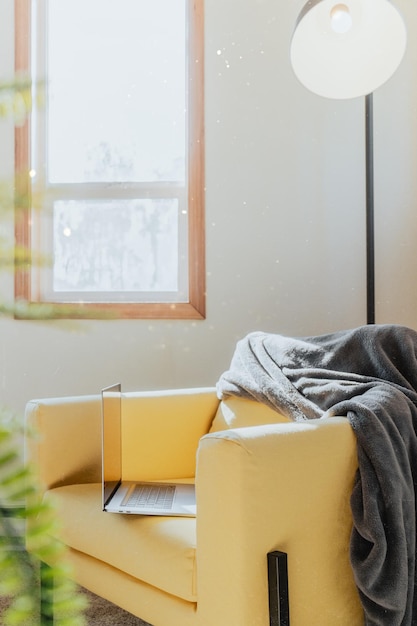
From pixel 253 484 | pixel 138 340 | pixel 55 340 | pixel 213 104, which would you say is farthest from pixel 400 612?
pixel 213 104

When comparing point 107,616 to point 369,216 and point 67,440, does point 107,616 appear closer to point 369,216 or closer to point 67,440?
point 67,440

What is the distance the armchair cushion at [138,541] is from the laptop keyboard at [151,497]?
57 mm

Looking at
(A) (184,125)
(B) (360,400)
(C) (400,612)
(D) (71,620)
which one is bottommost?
(C) (400,612)

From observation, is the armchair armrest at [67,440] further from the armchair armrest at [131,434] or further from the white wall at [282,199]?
the white wall at [282,199]

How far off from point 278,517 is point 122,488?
23.9 inches

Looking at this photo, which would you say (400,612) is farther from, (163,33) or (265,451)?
(163,33)

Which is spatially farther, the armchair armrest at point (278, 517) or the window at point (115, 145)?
the window at point (115, 145)

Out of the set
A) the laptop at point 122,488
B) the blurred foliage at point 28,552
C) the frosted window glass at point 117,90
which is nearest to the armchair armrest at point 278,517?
the laptop at point 122,488

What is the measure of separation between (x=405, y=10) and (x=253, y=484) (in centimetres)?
197

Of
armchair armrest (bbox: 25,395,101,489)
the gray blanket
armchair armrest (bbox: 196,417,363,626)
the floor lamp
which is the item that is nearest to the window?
the floor lamp

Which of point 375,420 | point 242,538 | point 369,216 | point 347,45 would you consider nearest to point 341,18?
point 347,45

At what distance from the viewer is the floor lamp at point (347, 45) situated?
194cm

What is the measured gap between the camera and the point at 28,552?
0.49ft

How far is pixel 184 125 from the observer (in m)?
2.48
